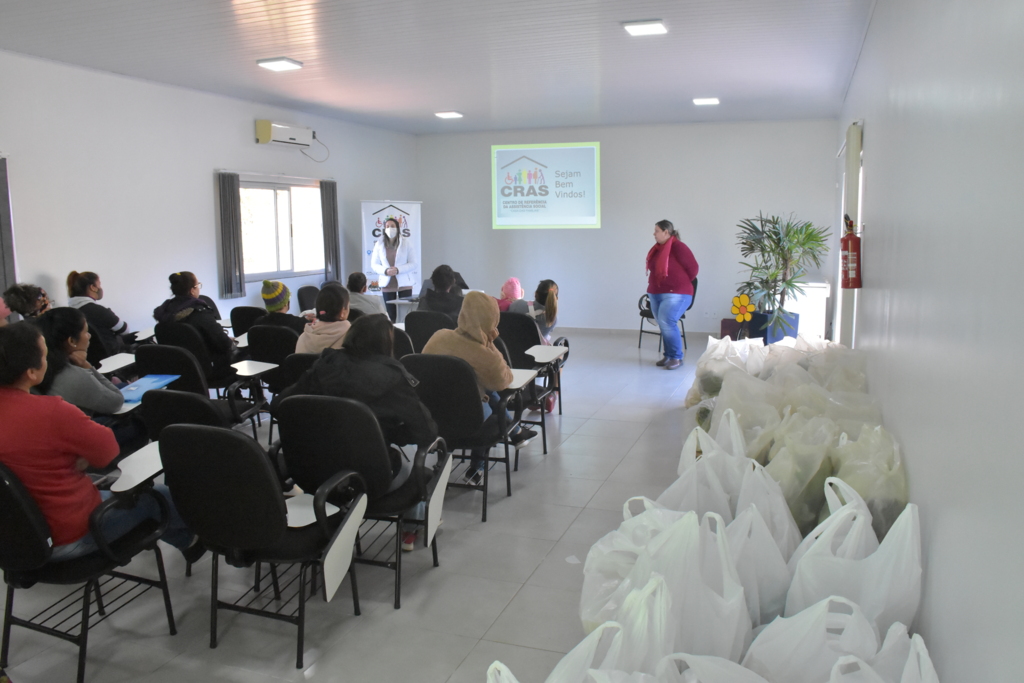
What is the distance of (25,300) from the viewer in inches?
177

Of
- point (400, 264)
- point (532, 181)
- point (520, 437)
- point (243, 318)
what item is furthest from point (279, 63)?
point (532, 181)

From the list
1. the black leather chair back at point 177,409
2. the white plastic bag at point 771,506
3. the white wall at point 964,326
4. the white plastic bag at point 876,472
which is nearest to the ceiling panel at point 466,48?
the black leather chair back at point 177,409

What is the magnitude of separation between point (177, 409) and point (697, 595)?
2.23 meters

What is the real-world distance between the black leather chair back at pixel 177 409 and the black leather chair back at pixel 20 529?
0.63 meters

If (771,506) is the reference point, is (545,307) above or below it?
above

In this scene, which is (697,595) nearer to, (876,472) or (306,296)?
(876,472)

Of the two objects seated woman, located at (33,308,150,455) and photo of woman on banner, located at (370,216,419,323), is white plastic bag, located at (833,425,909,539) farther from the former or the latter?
photo of woman on banner, located at (370,216,419,323)

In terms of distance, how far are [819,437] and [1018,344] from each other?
148cm

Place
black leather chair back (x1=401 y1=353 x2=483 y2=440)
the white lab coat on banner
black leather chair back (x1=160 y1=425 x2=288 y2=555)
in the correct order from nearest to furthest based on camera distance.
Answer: black leather chair back (x1=160 y1=425 x2=288 y2=555)
black leather chair back (x1=401 y1=353 x2=483 y2=440)
the white lab coat on banner

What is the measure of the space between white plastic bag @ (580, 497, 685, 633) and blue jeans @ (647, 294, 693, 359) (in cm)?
617

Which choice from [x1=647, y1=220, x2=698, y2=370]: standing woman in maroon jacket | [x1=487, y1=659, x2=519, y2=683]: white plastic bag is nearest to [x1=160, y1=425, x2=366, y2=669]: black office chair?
[x1=487, y1=659, x2=519, y2=683]: white plastic bag

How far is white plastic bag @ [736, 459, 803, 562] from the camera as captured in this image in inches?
77.1

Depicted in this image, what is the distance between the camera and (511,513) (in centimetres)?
393

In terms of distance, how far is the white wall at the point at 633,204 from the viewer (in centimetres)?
961
